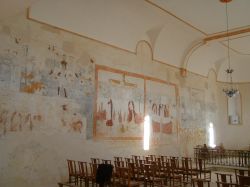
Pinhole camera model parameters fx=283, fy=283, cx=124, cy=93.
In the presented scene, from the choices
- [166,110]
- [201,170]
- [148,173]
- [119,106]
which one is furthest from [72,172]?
[166,110]

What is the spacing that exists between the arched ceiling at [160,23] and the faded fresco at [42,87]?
1068 millimetres

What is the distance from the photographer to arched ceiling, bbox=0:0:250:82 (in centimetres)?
1059

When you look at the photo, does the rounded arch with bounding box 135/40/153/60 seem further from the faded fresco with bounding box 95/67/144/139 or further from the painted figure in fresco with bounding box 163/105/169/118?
the painted figure in fresco with bounding box 163/105/169/118

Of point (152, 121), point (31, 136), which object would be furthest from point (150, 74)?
point (31, 136)

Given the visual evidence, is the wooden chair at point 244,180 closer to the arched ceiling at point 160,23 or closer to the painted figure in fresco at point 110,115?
the painted figure in fresco at point 110,115

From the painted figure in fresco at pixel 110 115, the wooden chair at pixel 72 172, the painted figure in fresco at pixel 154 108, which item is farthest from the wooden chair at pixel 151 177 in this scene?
the painted figure in fresco at pixel 154 108

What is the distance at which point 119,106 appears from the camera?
500 inches

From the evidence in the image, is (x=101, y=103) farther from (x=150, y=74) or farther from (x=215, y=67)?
(x=215, y=67)

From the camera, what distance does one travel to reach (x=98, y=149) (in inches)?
452

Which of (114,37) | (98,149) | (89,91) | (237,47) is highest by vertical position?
(237,47)

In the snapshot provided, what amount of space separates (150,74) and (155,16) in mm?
2960

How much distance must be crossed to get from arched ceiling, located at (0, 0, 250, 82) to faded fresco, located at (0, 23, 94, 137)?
3.50 feet

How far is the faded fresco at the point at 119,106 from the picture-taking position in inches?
468

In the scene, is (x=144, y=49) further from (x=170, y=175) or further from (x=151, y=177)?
(x=151, y=177)
